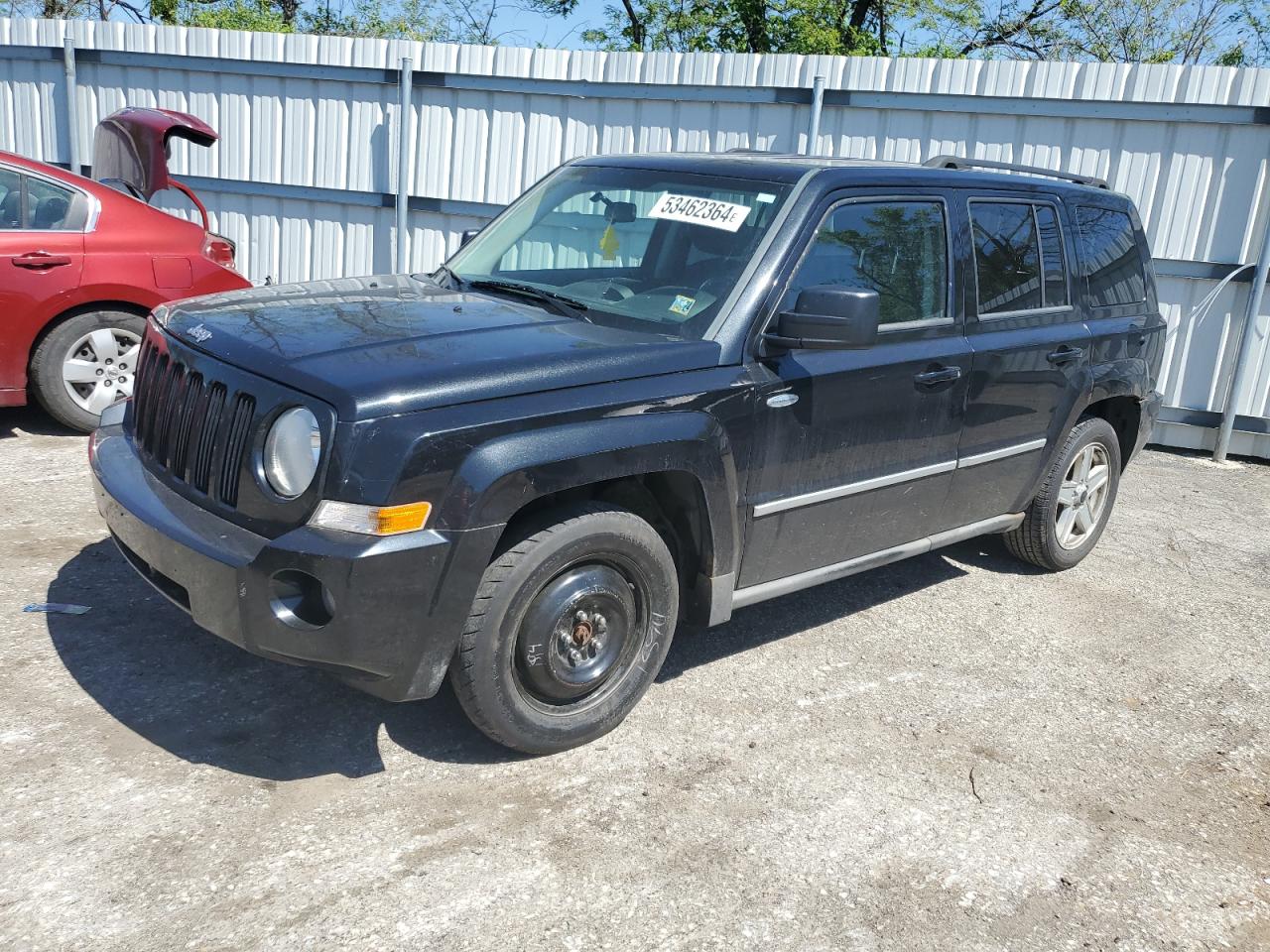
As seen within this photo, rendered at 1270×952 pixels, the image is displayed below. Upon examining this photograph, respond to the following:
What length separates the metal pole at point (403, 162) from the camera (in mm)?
9805

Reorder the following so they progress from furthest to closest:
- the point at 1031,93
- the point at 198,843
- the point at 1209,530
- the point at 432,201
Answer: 1. the point at 432,201
2. the point at 1031,93
3. the point at 1209,530
4. the point at 198,843

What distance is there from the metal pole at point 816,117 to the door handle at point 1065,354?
13.8ft

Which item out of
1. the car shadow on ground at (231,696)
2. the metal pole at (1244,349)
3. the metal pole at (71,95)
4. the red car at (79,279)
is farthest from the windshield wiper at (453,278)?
the metal pole at (71,95)

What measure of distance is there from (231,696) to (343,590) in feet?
3.78

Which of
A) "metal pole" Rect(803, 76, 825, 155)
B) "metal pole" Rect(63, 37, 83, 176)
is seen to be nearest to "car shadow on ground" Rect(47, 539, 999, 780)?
"metal pole" Rect(803, 76, 825, 155)

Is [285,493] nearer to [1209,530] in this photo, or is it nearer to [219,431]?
[219,431]

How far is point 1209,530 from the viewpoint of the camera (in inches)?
274

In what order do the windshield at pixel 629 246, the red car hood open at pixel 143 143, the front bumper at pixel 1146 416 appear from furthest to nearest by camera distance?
the red car hood open at pixel 143 143, the front bumper at pixel 1146 416, the windshield at pixel 629 246

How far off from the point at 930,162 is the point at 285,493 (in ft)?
11.0

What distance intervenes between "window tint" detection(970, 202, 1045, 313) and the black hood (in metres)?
1.62

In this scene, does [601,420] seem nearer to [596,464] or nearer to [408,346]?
[596,464]

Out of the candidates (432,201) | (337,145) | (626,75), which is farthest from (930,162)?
(337,145)

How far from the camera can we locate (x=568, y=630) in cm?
363

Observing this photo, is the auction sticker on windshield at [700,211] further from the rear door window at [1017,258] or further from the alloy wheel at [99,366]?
the alloy wheel at [99,366]
